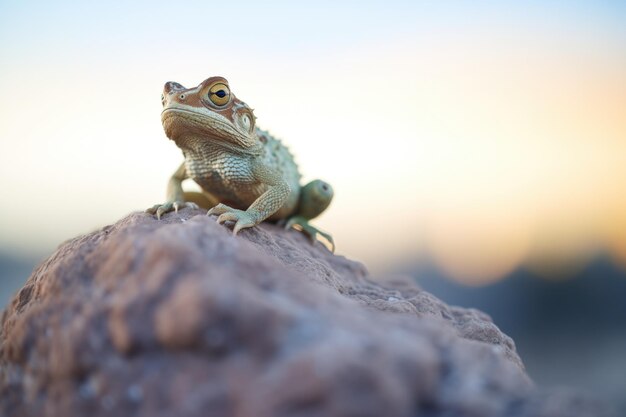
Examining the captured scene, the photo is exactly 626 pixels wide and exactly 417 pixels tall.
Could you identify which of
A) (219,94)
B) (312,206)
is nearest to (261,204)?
(219,94)

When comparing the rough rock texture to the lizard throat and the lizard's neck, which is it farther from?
the lizard's neck

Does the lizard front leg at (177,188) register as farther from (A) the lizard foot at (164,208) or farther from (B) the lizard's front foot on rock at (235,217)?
(B) the lizard's front foot on rock at (235,217)

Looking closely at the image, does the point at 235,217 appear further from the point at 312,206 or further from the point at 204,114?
the point at 312,206

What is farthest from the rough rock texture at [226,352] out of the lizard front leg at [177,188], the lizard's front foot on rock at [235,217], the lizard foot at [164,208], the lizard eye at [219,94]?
the lizard eye at [219,94]

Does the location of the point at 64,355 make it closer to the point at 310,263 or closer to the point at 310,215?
the point at 310,263

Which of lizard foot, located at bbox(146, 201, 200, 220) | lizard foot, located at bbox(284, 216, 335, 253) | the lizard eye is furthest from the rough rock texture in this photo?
lizard foot, located at bbox(284, 216, 335, 253)
